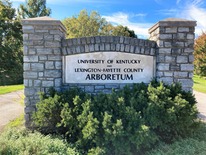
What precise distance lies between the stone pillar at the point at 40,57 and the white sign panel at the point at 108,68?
284mm

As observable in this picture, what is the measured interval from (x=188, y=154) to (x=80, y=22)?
2055cm

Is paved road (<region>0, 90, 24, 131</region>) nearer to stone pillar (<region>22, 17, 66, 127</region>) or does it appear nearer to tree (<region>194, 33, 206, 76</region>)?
stone pillar (<region>22, 17, 66, 127</region>)

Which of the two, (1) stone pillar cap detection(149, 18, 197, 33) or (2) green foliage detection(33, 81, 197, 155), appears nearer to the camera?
(2) green foliage detection(33, 81, 197, 155)

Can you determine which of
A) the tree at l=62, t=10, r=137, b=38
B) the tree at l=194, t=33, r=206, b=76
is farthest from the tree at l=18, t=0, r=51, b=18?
the tree at l=194, t=33, r=206, b=76

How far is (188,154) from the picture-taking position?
3600 millimetres

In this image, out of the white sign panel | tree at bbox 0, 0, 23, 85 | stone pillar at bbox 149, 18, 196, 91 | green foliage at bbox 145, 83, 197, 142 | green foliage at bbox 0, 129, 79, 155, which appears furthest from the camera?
tree at bbox 0, 0, 23, 85

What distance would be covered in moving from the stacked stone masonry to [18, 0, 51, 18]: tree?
2319 centimetres

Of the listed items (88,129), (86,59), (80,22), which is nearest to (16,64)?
(80,22)

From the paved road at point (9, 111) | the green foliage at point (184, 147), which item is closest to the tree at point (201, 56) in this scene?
the green foliage at point (184, 147)

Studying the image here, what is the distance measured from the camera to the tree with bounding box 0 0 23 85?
16.7 metres

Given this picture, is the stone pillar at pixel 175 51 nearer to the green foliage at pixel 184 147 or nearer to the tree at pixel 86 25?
the green foliage at pixel 184 147

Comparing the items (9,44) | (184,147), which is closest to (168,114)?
(184,147)

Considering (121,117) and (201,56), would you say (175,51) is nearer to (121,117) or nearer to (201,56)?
(121,117)

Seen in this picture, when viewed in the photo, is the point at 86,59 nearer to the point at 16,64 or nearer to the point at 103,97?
the point at 103,97
